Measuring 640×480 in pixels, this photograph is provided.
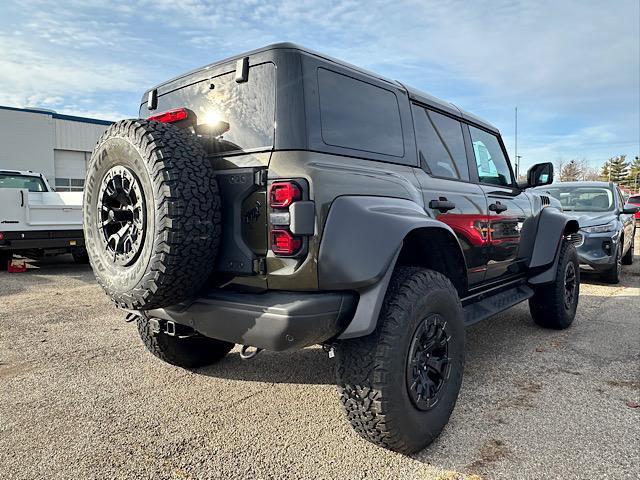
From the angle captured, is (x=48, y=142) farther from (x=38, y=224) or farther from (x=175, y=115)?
(x=175, y=115)

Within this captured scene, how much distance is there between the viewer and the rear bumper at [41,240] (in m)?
7.50

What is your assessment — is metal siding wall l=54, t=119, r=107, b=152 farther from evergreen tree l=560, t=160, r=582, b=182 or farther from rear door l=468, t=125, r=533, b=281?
evergreen tree l=560, t=160, r=582, b=182

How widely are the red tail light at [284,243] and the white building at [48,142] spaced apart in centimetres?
2689

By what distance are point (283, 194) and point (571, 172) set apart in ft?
251

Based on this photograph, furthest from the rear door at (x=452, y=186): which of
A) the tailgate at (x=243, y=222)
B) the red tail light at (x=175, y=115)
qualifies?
the red tail light at (x=175, y=115)

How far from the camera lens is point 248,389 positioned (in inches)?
123

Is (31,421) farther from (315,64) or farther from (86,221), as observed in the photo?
(315,64)

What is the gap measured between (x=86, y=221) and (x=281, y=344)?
54.3 inches

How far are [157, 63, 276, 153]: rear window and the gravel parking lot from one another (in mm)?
1557

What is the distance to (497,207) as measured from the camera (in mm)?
3734

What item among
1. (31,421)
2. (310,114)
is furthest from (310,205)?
(31,421)

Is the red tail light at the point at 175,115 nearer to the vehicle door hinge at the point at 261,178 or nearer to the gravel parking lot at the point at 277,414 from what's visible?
the vehicle door hinge at the point at 261,178

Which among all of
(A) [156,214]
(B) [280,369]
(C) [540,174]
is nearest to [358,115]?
(A) [156,214]

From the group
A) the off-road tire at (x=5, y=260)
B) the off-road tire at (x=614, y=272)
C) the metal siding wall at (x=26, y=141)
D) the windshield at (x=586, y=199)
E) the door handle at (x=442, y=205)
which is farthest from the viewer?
the metal siding wall at (x=26, y=141)
